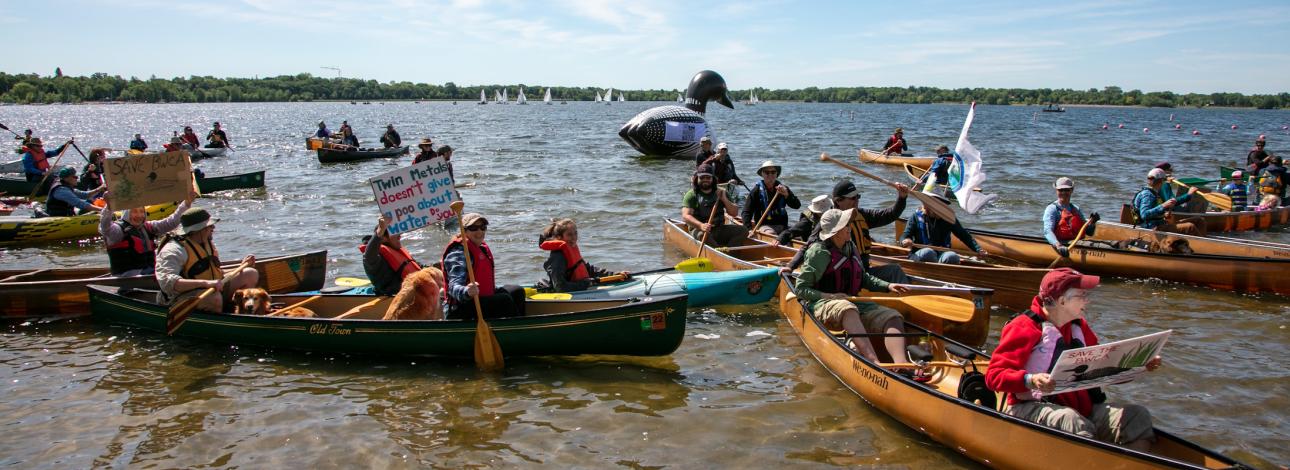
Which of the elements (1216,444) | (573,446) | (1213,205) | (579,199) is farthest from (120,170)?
(1213,205)

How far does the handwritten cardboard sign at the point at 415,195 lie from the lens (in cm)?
873

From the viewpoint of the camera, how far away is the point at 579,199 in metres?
23.8

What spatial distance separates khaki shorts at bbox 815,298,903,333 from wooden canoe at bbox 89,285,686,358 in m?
1.37

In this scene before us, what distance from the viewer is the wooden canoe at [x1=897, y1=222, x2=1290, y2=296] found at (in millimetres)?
11555

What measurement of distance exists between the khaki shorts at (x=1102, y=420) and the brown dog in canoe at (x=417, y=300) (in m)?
5.93

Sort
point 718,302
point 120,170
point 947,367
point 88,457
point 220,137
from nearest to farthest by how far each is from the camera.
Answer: point 88,457, point 947,367, point 120,170, point 718,302, point 220,137

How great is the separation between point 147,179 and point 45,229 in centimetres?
823

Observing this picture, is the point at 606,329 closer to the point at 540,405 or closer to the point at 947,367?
the point at 540,405

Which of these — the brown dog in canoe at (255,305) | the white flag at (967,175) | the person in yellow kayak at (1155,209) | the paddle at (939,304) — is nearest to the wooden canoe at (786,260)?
the paddle at (939,304)

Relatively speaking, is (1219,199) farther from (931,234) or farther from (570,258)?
(570,258)

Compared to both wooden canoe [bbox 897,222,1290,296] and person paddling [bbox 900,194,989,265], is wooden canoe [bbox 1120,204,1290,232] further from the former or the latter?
person paddling [bbox 900,194,989,265]

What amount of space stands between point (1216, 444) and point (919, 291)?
293 centimetres

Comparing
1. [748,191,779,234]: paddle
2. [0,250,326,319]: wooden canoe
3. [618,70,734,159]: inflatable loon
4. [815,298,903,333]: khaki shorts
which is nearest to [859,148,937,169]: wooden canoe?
[618,70,734,159]: inflatable loon

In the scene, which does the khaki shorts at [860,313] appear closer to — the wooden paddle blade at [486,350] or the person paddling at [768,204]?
the wooden paddle blade at [486,350]
